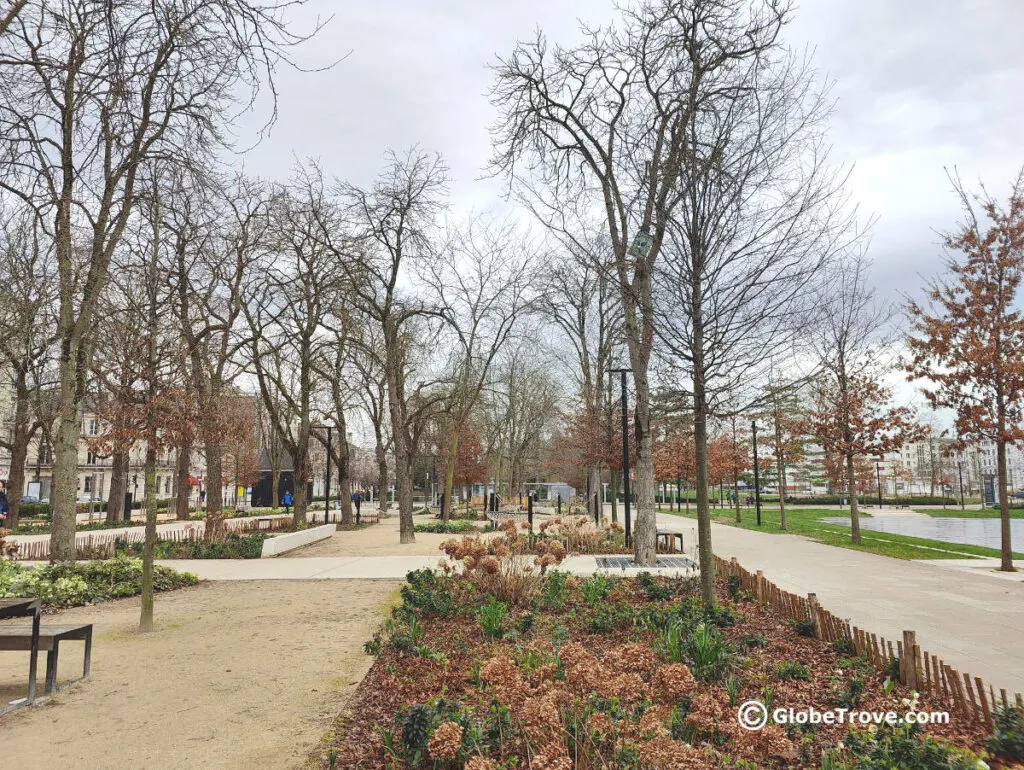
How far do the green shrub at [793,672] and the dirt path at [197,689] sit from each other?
3639 mm

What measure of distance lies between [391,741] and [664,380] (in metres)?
5.72

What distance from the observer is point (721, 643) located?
5.80 metres

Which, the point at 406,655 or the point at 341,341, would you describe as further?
the point at 341,341

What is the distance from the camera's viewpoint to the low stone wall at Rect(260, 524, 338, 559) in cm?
1716

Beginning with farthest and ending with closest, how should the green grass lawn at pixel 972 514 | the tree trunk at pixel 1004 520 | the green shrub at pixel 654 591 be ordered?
the green grass lawn at pixel 972 514 → the tree trunk at pixel 1004 520 → the green shrub at pixel 654 591

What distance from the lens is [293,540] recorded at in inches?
750

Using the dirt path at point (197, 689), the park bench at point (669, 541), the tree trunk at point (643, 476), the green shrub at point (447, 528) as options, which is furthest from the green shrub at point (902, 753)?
the green shrub at point (447, 528)

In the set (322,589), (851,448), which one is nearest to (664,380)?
(322,589)

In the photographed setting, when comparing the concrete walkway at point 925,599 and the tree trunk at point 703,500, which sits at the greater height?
the tree trunk at point 703,500

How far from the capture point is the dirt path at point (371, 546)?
17.8m

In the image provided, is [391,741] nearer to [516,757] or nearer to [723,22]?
[516,757]

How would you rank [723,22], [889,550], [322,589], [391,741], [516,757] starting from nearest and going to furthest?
[516,757], [391,741], [723,22], [322,589], [889,550]

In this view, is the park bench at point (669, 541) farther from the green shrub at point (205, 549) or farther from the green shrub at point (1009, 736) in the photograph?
the green shrub at point (1009, 736)

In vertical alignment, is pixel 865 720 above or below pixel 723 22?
below
